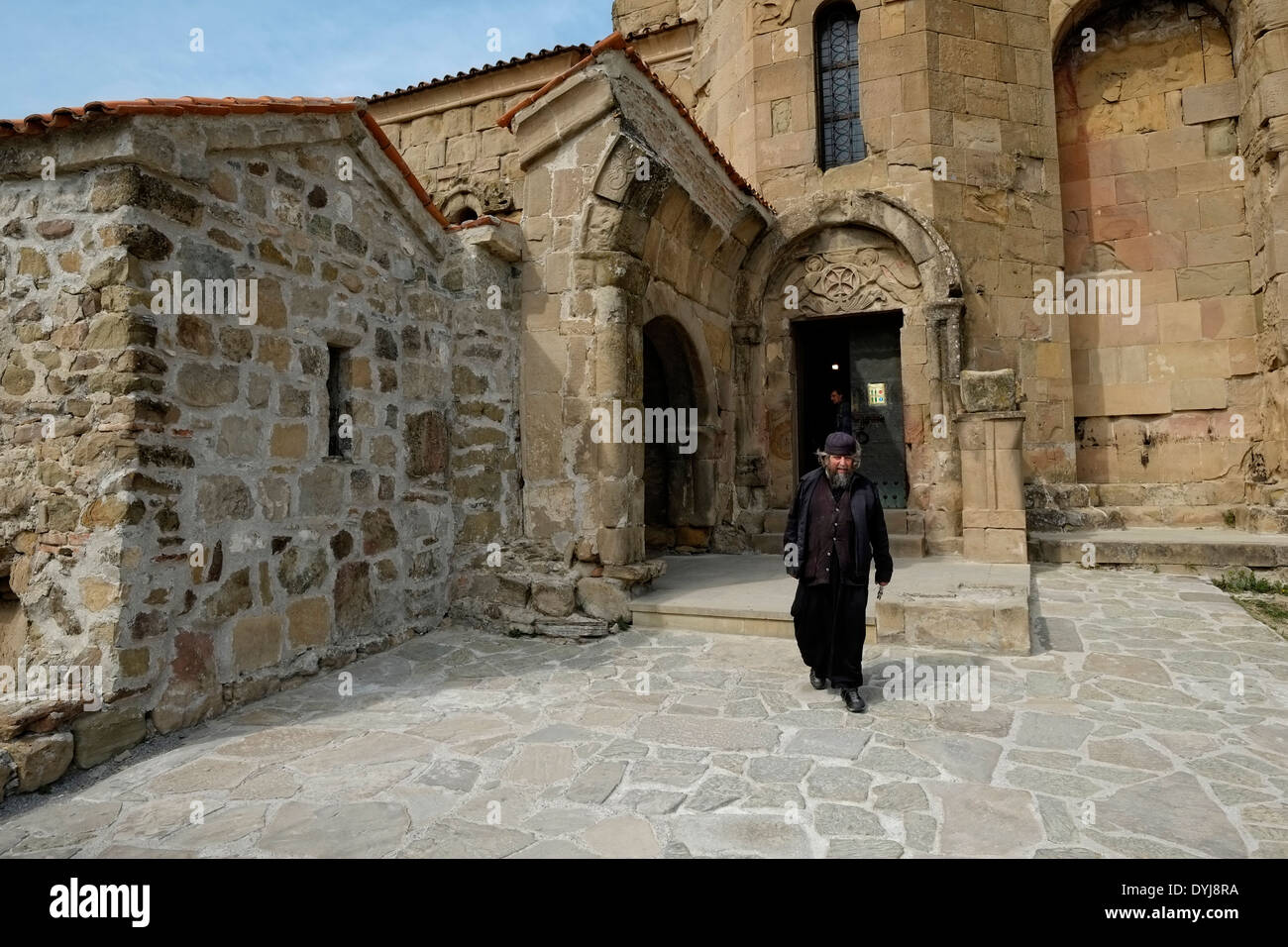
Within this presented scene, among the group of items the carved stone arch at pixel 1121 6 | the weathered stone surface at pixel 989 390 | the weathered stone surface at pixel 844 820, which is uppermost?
the carved stone arch at pixel 1121 6

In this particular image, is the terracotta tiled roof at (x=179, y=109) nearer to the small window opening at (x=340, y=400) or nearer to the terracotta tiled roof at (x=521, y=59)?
the small window opening at (x=340, y=400)

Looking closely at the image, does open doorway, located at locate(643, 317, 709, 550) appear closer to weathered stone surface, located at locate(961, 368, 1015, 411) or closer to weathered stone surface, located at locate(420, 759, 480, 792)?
weathered stone surface, located at locate(961, 368, 1015, 411)

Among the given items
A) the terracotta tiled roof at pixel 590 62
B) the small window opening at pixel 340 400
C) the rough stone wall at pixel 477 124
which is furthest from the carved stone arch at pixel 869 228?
the small window opening at pixel 340 400

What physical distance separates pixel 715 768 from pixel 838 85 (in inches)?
357

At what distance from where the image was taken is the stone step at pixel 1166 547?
24.1 ft

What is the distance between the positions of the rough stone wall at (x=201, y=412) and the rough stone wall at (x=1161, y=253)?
9.15 meters

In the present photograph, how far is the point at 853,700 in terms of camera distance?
156 inches

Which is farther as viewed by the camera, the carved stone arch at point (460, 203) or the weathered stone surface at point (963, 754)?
the carved stone arch at point (460, 203)

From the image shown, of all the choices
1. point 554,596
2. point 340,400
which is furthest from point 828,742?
point 340,400

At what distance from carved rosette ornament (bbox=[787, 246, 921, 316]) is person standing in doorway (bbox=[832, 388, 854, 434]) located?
1083mm

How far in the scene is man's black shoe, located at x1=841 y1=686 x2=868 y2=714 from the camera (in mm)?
3928

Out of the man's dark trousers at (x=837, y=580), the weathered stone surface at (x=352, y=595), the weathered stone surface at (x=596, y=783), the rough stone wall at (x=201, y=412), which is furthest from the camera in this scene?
the weathered stone surface at (x=352, y=595)

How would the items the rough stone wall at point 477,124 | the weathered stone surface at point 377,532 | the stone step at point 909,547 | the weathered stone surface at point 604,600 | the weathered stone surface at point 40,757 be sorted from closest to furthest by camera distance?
the weathered stone surface at point 40,757, the weathered stone surface at point 377,532, the weathered stone surface at point 604,600, the stone step at point 909,547, the rough stone wall at point 477,124

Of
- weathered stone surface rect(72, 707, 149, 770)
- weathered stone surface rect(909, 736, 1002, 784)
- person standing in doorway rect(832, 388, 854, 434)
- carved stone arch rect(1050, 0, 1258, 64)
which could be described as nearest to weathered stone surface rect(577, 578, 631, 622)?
weathered stone surface rect(909, 736, 1002, 784)
